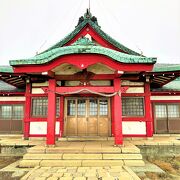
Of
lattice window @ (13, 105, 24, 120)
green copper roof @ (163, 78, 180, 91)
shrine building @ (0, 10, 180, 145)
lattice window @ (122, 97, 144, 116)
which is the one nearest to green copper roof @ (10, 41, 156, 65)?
shrine building @ (0, 10, 180, 145)

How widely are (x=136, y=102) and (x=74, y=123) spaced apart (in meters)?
3.62

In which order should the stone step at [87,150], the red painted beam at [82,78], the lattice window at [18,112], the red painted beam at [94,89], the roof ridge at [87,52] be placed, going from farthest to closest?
the lattice window at [18,112]
the red painted beam at [82,78]
the red painted beam at [94,89]
the roof ridge at [87,52]
the stone step at [87,150]

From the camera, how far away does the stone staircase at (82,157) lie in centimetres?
704

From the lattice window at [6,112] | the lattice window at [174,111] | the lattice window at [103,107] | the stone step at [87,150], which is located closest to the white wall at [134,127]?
the lattice window at [103,107]

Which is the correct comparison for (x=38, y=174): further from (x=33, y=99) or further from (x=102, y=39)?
(x=102, y=39)

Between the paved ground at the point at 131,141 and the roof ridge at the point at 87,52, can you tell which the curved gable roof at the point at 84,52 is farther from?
the paved ground at the point at 131,141

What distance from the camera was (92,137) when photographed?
1051 centimetres

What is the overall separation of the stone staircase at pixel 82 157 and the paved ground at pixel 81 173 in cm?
31

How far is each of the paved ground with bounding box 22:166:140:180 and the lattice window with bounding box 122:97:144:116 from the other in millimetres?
4240

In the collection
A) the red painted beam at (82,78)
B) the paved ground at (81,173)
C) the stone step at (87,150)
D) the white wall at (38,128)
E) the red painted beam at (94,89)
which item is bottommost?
the paved ground at (81,173)

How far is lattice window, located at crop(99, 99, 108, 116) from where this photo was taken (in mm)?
10877

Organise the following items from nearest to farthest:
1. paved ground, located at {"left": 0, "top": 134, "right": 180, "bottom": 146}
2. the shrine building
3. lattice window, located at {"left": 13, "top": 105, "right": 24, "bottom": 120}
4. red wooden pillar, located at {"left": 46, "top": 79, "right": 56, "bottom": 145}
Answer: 1. the shrine building
2. red wooden pillar, located at {"left": 46, "top": 79, "right": 56, "bottom": 145}
3. paved ground, located at {"left": 0, "top": 134, "right": 180, "bottom": 146}
4. lattice window, located at {"left": 13, "top": 105, "right": 24, "bottom": 120}

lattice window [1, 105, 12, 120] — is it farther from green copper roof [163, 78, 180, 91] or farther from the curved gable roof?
green copper roof [163, 78, 180, 91]

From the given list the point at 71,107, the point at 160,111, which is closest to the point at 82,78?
the point at 71,107
